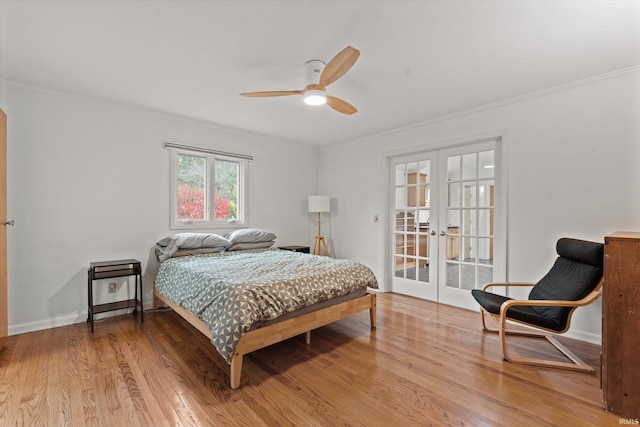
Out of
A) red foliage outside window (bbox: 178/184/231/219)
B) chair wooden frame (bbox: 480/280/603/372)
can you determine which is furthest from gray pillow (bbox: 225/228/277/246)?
chair wooden frame (bbox: 480/280/603/372)

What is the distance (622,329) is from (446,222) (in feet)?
6.84

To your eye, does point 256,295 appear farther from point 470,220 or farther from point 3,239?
point 470,220

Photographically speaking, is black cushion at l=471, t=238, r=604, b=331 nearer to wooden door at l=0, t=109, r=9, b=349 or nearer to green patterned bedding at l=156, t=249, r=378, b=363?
green patterned bedding at l=156, t=249, r=378, b=363

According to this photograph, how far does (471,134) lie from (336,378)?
299cm

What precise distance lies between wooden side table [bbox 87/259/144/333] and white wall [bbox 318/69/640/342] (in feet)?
12.5

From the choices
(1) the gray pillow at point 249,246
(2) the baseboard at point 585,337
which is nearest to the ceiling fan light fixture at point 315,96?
(1) the gray pillow at point 249,246

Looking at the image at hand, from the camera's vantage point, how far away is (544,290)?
2.58 metres

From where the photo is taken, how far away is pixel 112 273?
3.02 meters

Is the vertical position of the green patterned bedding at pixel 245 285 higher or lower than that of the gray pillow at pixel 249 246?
lower

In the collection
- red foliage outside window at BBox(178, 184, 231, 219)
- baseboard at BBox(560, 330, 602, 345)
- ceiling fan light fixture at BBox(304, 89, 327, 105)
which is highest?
ceiling fan light fixture at BBox(304, 89, 327, 105)

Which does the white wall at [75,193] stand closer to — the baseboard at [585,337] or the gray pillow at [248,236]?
the gray pillow at [248,236]

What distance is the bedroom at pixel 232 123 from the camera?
2.04 m

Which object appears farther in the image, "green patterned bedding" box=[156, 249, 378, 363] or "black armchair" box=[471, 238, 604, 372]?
"black armchair" box=[471, 238, 604, 372]

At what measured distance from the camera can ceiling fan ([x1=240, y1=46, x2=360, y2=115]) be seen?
1.95m
